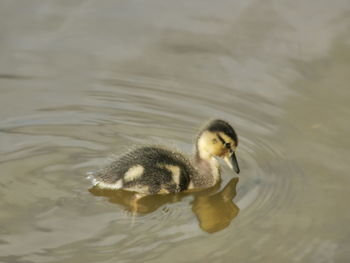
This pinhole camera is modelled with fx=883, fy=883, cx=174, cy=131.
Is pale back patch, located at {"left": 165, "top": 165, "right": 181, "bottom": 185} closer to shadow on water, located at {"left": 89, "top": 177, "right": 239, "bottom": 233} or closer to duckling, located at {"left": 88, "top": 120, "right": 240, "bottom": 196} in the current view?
duckling, located at {"left": 88, "top": 120, "right": 240, "bottom": 196}

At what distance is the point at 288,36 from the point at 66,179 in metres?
2.71

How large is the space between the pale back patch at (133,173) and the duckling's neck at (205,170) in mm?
378

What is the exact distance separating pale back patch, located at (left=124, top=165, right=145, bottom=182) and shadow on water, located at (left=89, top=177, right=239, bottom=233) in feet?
0.39

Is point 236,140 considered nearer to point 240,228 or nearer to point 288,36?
point 240,228

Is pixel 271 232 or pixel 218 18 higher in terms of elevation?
pixel 218 18

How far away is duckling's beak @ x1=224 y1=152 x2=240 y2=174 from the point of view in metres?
5.56

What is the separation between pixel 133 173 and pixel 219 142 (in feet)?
2.01

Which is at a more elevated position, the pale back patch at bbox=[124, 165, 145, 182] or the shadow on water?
the pale back patch at bbox=[124, 165, 145, 182]

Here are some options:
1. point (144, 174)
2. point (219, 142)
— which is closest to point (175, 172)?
point (144, 174)

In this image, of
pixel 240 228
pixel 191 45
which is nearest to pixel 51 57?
pixel 191 45

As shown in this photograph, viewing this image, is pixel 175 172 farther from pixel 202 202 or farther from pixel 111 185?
pixel 111 185

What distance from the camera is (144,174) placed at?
5.34m

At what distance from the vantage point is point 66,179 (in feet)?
17.7

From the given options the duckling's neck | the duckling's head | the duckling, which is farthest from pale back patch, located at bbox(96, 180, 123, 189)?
the duckling's head
